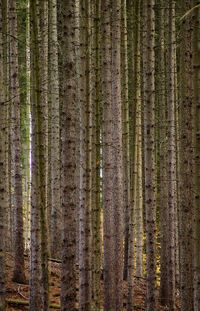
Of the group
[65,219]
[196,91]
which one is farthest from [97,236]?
[196,91]

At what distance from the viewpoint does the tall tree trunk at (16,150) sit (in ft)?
31.9

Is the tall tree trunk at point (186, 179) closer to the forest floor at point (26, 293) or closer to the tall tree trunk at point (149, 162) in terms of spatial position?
the tall tree trunk at point (149, 162)

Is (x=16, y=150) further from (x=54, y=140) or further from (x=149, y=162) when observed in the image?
(x=149, y=162)

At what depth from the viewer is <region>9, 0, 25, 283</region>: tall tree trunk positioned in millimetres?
9711

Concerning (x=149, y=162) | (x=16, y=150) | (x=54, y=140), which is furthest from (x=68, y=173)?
(x=54, y=140)

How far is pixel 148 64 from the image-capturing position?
8.12m

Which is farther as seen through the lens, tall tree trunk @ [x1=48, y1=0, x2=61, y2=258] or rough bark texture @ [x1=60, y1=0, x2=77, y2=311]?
tall tree trunk @ [x1=48, y1=0, x2=61, y2=258]

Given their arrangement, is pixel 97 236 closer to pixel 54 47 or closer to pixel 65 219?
pixel 65 219

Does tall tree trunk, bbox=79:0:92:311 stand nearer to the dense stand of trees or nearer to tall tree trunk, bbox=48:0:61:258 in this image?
the dense stand of trees

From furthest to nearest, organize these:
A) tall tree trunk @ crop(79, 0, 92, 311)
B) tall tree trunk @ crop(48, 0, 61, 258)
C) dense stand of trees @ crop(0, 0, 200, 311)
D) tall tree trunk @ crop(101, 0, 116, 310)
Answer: tall tree trunk @ crop(48, 0, 61, 258) < tall tree trunk @ crop(101, 0, 116, 310) < tall tree trunk @ crop(79, 0, 92, 311) < dense stand of trees @ crop(0, 0, 200, 311)

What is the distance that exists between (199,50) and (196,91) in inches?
15.1

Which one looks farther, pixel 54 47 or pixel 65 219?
pixel 54 47

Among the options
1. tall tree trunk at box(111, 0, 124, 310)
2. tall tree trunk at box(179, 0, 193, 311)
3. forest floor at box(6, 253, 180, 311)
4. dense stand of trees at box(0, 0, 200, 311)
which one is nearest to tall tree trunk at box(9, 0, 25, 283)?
dense stand of trees at box(0, 0, 200, 311)

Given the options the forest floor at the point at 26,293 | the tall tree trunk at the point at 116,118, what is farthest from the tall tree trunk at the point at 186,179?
the forest floor at the point at 26,293
